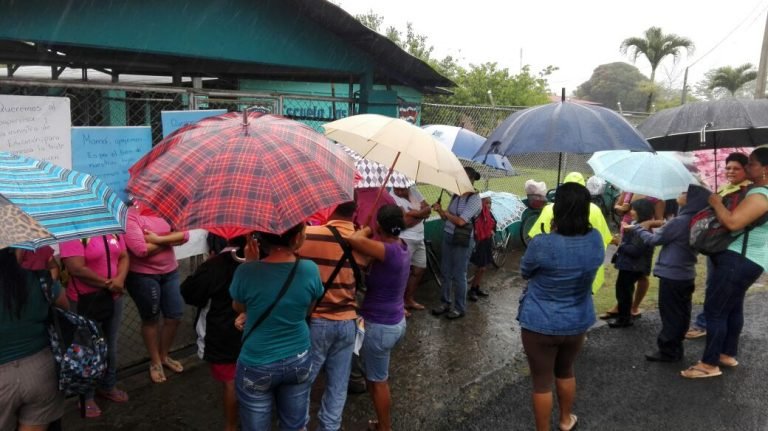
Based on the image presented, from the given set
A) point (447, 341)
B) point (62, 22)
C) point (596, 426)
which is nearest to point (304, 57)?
point (62, 22)

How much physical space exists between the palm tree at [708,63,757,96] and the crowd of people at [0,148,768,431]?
24565 mm

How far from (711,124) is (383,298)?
2665 mm

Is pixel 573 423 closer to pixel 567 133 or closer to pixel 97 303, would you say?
pixel 567 133

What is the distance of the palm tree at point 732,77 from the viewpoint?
24750 mm

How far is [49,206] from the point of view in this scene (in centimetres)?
208

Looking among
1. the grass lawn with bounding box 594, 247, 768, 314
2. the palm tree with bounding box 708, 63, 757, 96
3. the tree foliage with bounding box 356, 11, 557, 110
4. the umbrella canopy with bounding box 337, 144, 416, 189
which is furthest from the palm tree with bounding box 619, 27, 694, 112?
the umbrella canopy with bounding box 337, 144, 416, 189

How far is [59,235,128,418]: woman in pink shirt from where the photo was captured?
11.4 ft

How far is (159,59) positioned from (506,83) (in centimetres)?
1633

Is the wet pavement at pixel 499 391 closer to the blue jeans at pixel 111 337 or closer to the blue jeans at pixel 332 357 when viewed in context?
the blue jeans at pixel 111 337

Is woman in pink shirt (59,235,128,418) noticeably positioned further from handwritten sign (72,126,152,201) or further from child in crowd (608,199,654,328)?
child in crowd (608,199,654,328)

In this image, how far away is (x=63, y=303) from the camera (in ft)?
9.61

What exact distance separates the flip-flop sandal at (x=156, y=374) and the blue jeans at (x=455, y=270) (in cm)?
318

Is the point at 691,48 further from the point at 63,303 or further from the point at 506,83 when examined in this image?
the point at 63,303

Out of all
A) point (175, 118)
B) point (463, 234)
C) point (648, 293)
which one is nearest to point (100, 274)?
point (175, 118)
